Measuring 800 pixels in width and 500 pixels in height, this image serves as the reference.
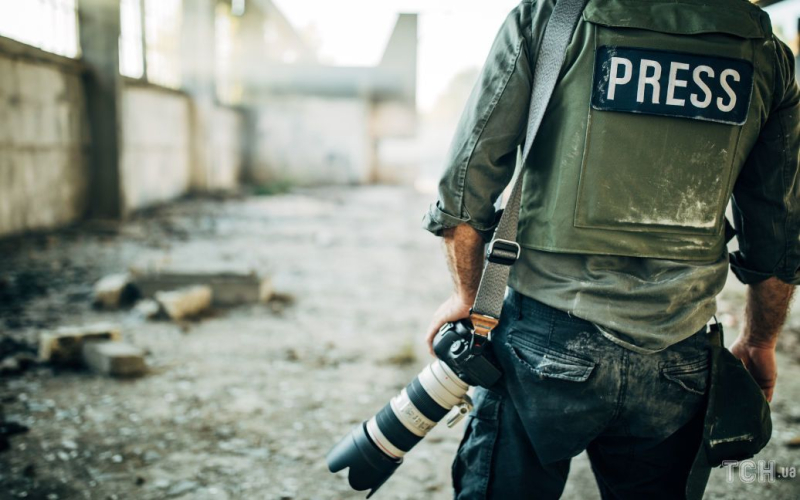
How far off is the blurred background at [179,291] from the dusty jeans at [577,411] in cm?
97

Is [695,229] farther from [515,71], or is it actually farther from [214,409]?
[214,409]

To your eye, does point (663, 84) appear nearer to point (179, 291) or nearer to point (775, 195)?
point (775, 195)

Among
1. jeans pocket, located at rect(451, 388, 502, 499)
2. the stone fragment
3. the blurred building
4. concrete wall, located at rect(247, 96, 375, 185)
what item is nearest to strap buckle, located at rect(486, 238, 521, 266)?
jeans pocket, located at rect(451, 388, 502, 499)

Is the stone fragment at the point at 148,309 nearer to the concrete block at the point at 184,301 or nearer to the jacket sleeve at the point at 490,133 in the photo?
the concrete block at the point at 184,301

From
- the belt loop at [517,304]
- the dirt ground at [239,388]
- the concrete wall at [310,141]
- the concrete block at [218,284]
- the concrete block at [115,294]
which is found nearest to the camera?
the belt loop at [517,304]

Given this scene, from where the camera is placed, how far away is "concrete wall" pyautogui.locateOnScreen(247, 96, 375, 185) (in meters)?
14.4

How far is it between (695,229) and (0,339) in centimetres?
336

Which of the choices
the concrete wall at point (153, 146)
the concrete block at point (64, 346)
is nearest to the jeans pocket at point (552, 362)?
the concrete block at point (64, 346)

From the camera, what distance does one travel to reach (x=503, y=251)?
1074 mm

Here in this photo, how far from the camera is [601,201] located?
1055 mm

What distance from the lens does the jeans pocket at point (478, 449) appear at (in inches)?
44.5

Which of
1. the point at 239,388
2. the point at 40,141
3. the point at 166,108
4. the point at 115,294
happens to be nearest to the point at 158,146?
the point at 166,108

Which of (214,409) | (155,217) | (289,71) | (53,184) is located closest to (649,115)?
(214,409)

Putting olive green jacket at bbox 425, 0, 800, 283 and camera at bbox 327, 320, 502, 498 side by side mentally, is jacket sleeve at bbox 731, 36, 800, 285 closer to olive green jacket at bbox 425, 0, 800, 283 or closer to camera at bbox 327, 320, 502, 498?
olive green jacket at bbox 425, 0, 800, 283
